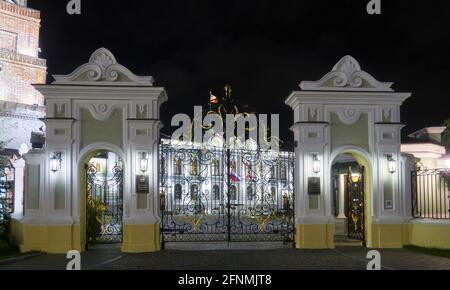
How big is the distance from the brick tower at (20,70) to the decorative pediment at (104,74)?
70.4 feet

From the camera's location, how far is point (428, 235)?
16.7 meters

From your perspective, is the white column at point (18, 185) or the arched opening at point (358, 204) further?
the white column at point (18, 185)

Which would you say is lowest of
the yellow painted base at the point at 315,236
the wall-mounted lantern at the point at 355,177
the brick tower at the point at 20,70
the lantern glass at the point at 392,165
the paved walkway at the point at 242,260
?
the paved walkway at the point at 242,260

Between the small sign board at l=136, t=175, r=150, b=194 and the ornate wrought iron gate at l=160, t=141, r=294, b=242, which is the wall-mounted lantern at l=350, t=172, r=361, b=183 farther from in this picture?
the small sign board at l=136, t=175, r=150, b=194

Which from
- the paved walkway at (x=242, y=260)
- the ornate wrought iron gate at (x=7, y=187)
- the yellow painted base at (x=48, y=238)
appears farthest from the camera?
the ornate wrought iron gate at (x=7, y=187)

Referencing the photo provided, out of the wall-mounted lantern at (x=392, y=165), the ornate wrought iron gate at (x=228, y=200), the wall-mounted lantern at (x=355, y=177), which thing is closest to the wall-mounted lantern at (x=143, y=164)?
the ornate wrought iron gate at (x=228, y=200)

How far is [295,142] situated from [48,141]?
7129 mm

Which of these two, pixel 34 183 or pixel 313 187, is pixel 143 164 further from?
pixel 313 187

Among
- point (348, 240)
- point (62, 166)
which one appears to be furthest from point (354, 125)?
point (62, 166)

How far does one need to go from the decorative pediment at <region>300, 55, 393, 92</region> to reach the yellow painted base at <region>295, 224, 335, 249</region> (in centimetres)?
404

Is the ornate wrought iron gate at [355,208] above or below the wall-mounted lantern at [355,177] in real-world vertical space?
below

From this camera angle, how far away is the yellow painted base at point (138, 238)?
16.3 meters

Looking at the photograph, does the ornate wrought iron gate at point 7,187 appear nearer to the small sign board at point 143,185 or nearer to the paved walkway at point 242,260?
the paved walkway at point 242,260

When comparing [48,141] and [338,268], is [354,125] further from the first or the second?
[48,141]
